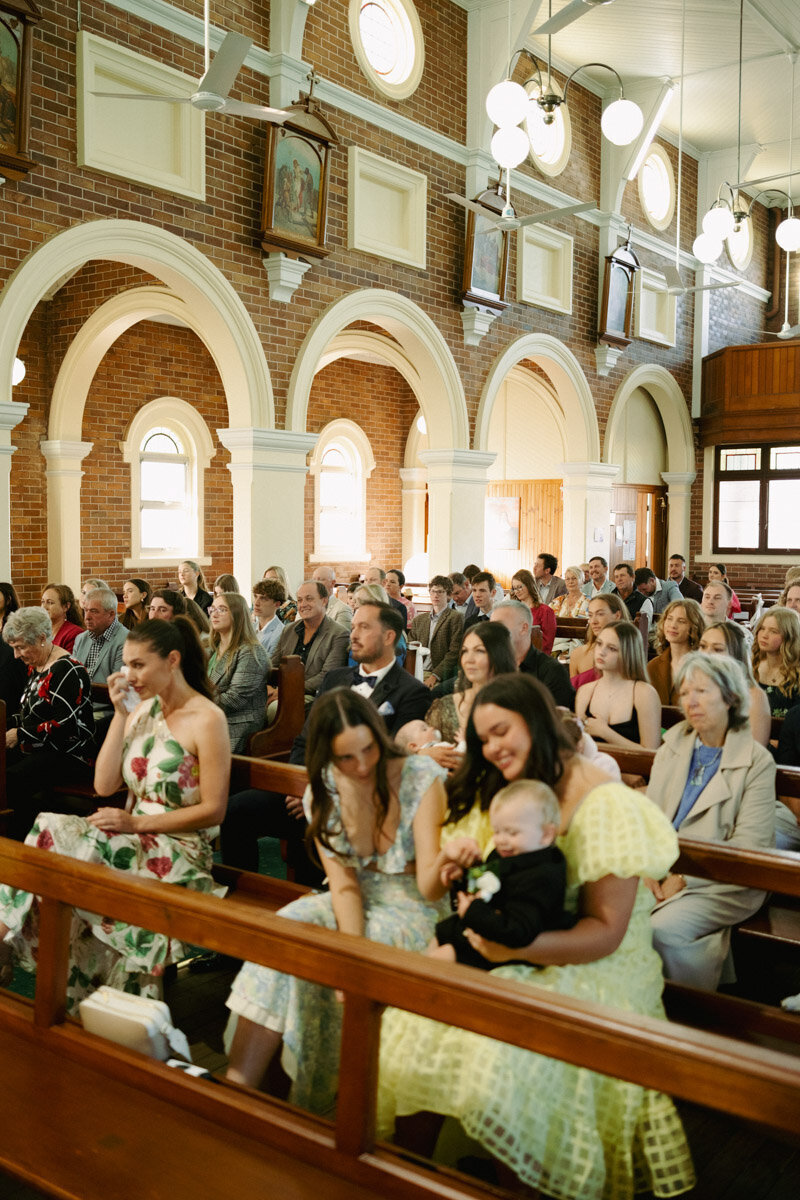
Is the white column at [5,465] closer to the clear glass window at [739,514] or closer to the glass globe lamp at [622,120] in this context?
the glass globe lamp at [622,120]

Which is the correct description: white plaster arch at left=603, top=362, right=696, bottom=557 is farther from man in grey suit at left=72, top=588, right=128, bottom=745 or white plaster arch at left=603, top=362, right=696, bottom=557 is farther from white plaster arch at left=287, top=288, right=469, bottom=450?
man in grey suit at left=72, top=588, right=128, bottom=745

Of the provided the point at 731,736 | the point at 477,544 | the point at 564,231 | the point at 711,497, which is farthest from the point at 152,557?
the point at 731,736

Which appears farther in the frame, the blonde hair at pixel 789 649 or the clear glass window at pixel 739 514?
the clear glass window at pixel 739 514

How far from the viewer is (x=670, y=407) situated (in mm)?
15297

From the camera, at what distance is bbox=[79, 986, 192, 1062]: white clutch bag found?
2283 mm

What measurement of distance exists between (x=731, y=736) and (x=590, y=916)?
43.3 inches

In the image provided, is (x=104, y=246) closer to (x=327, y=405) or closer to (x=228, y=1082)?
(x=228, y=1082)

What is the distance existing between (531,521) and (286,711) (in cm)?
1025

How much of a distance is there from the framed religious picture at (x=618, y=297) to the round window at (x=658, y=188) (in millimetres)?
1356

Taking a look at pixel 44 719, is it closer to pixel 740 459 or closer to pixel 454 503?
pixel 454 503

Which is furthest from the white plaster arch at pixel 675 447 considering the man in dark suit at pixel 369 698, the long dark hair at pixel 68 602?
the man in dark suit at pixel 369 698

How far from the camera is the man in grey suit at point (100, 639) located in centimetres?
557

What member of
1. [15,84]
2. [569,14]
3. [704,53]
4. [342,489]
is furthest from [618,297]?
[15,84]

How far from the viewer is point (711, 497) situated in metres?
15.8
